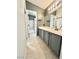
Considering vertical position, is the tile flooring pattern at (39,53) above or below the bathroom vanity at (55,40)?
below

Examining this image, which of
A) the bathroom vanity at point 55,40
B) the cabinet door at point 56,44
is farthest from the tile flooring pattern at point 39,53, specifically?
the cabinet door at point 56,44

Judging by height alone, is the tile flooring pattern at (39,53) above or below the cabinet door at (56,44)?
below

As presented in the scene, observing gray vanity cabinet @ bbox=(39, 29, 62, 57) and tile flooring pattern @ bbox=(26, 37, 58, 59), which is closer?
gray vanity cabinet @ bbox=(39, 29, 62, 57)

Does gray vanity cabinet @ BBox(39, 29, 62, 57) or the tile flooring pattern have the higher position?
gray vanity cabinet @ BBox(39, 29, 62, 57)

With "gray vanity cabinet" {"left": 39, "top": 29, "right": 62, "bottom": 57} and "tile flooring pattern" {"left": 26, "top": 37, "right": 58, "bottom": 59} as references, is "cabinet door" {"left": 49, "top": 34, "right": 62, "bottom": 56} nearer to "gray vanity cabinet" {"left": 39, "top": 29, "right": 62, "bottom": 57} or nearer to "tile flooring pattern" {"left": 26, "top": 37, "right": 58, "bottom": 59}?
"gray vanity cabinet" {"left": 39, "top": 29, "right": 62, "bottom": 57}

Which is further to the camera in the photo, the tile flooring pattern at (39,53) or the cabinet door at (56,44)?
the tile flooring pattern at (39,53)

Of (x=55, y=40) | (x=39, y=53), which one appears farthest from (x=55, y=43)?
(x=39, y=53)

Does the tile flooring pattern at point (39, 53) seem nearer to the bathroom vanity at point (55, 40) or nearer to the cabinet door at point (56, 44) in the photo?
the bathroom vanity at point (55, 40)

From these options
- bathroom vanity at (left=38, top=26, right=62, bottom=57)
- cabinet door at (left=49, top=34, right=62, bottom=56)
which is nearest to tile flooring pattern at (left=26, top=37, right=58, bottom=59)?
bathroom vanity at (left=38, top=26, right=62, bottom=57)

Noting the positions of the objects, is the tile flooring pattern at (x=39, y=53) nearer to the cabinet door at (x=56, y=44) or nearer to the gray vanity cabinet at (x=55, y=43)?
the gray vanity cabinet at (x=55, y=43)

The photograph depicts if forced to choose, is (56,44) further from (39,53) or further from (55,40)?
(39,53)
